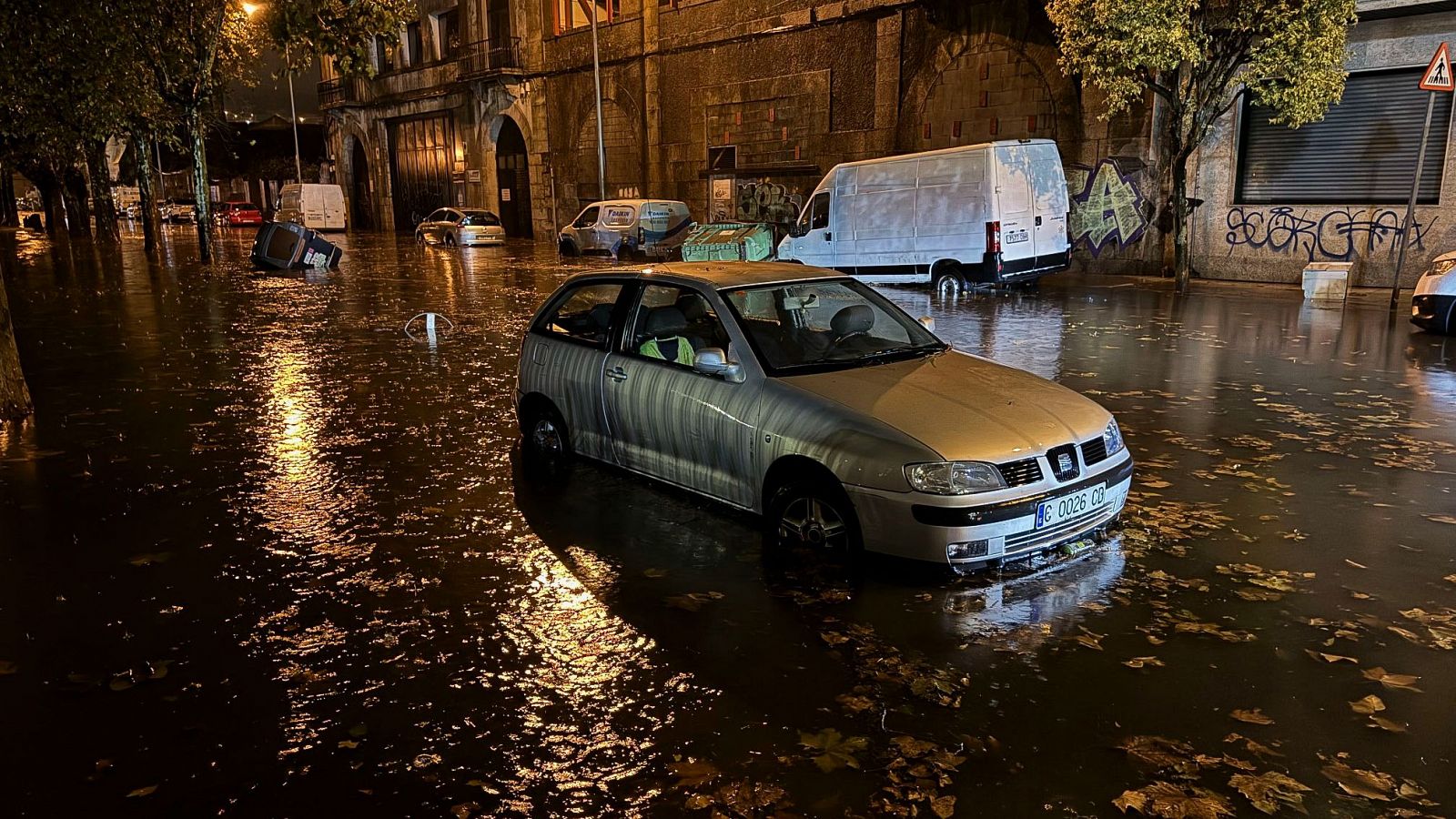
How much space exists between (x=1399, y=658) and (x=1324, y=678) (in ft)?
1.39

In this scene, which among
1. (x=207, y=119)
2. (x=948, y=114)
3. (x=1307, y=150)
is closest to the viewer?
(x=1307, y=150)

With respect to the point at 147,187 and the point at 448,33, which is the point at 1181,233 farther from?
the point at 448,33

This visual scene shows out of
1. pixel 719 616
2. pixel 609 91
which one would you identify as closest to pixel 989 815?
pixel 719 616

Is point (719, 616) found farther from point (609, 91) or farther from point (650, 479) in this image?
point (609, 91)

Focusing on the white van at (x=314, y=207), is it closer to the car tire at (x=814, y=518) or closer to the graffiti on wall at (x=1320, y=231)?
the graffiti on wall at (x=1320, y=231)

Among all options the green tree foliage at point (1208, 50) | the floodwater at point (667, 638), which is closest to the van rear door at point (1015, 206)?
the green tree foliage at point (1208, 50)

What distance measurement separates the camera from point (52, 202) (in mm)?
49531

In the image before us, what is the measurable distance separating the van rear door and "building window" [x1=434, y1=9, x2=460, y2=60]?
34559 mm

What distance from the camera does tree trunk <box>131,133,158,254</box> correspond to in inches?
1159

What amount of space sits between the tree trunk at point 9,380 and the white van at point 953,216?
42.4 feet

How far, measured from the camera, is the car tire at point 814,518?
479 cm

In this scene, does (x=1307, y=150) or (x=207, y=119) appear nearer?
(x=1307, y=150)

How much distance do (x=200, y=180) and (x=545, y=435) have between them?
25.2m

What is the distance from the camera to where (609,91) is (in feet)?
115
